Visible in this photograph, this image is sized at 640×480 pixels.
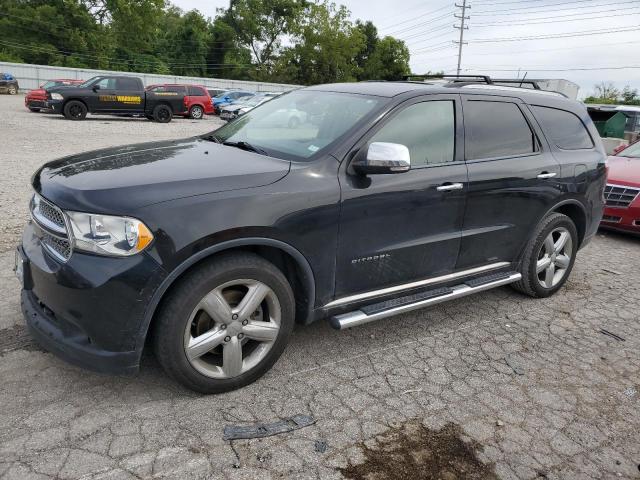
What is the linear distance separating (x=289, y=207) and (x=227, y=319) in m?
0.70

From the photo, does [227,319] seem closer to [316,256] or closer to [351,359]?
[316,256]

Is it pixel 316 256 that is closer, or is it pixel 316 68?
pixel 316 256

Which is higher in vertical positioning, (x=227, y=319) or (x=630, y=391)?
(x=227, y=319)

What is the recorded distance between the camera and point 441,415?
2.91m

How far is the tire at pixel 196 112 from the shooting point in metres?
24.6

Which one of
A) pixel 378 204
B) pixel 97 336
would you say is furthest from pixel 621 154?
pixel 97 336

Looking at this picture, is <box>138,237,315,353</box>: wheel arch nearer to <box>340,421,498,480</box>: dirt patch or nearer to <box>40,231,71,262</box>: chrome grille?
<box>40,231,71,262</box>: chrome grille

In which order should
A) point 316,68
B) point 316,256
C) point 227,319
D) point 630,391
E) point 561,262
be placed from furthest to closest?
point 316,68 < point 561,262 < point 630,391 < point 316,256 < point 227,319

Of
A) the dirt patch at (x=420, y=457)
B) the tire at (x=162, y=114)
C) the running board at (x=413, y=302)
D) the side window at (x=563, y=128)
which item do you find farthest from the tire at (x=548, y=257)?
the tire at (x=162, y=114)

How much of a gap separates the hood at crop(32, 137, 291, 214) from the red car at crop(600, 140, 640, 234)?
5.83 m

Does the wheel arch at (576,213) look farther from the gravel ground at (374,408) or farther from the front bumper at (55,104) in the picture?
the front bumper at (55,104)

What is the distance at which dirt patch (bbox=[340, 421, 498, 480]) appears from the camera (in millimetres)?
2445

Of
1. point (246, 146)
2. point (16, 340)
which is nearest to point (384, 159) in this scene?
point (246, 146)

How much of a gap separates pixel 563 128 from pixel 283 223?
3079mm
